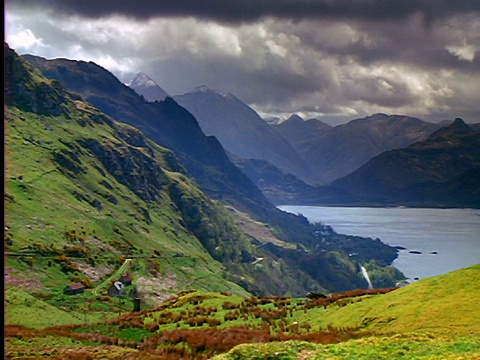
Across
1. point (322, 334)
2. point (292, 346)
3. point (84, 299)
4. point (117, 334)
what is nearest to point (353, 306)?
point (322, 334)

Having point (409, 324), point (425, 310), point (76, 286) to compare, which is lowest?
point (76, 286)

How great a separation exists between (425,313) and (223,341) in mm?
14056

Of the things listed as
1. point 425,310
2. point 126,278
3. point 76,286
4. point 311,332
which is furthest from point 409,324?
point 126,278

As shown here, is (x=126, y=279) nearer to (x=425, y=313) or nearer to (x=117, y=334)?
(x=117, y=334)

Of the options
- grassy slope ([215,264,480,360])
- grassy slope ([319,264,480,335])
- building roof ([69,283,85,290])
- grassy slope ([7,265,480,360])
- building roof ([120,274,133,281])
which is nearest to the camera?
grassy slope ([215,264,480,360])

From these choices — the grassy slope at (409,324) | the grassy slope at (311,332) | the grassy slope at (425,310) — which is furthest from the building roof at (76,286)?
the grassy slope at (425,310)

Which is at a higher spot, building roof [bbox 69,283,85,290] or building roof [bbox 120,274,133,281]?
building roof [bbox 69,283,85,290]

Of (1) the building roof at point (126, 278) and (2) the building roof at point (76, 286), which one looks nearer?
(2) the building roof at point (76, 286)

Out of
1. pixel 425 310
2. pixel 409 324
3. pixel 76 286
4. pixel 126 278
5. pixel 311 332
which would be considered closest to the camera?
pixel 409 324

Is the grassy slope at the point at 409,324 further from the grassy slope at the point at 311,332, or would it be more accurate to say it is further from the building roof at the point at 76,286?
the building roof at the point at 76,286

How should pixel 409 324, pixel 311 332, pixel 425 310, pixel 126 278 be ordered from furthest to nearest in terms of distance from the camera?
pixel 126 278 < pixel 311 332 < pixel 425 310 < pixel 409 324

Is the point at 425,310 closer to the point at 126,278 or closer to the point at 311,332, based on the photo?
the point at 311,332

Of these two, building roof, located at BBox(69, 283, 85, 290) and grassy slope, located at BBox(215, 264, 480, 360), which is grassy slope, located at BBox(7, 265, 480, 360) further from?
building roof, located at BBox(69, 283, 85, 290)

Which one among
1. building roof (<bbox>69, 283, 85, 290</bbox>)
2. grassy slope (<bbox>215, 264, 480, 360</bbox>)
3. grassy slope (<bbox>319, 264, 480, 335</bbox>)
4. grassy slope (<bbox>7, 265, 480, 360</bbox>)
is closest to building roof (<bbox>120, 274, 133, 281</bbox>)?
building roof (<bbox>69, 283, 85, 290</bbox>)
